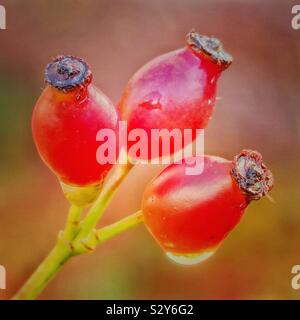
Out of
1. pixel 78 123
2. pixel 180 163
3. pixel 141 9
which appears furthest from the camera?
pixel 141 9

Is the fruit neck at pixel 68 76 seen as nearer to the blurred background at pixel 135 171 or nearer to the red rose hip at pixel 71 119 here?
the red rose hip at pixel 71 119

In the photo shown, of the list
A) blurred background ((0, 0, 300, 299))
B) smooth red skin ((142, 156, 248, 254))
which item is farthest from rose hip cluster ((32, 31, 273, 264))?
blurred background ((0, 0, 300, 299))

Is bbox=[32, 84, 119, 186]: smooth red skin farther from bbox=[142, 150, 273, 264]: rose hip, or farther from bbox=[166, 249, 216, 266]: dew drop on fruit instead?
bbox=[166, 249, 216, 266]: dew drop on fruit

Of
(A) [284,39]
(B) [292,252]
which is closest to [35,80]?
(A) [284,39]

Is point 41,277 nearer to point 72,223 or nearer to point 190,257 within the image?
point 72,223

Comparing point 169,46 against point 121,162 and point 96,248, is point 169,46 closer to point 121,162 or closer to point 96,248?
point 121,162

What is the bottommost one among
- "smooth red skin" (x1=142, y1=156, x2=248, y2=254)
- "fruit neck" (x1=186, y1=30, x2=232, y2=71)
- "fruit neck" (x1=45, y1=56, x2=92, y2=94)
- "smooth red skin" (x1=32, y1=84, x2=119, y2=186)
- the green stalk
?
the green stalk

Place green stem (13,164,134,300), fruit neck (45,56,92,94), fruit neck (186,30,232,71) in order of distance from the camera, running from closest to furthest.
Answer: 1. fruit neck (45,56,92,94)
2. fruit neck (186,30,232,71)
3. green stem (13,164,134,300)
